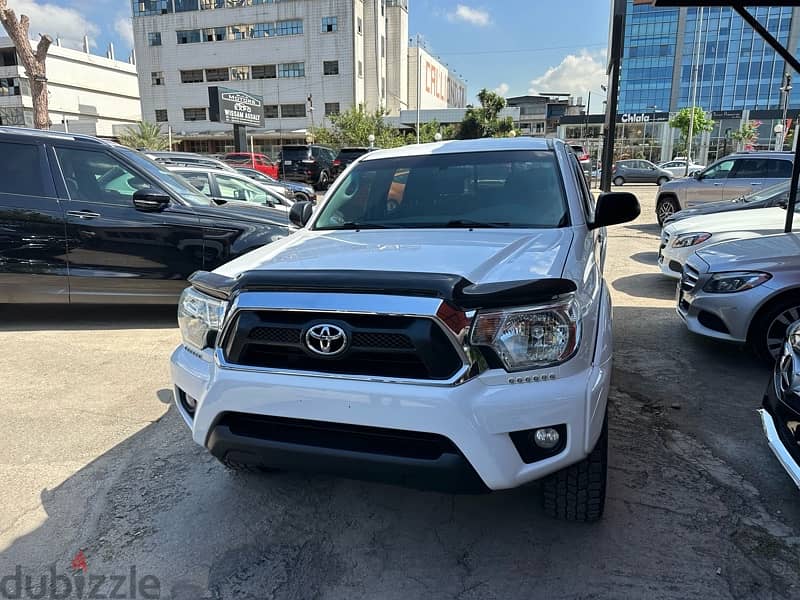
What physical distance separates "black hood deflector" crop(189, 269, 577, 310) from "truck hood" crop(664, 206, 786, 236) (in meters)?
5.35

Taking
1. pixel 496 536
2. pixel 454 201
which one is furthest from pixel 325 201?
pixel 496 536

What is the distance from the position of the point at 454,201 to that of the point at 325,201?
3.16 ft

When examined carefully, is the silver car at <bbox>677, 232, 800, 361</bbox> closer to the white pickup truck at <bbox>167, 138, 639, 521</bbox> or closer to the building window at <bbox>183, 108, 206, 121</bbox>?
the white pickup truck at <bbox>167, 138, 639, 521</bbox>

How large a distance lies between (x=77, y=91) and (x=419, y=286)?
84066mm

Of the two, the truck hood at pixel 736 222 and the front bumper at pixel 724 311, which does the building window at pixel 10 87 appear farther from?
the front bumper at pixel 724 311

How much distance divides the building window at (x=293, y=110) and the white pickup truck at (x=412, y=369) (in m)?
57.7

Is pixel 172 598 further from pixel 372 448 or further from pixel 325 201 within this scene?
pixel 325 201

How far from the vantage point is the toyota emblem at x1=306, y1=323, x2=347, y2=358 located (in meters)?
2.08

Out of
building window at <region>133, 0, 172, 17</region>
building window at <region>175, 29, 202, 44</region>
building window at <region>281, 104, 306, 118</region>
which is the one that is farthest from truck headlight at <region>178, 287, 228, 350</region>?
building window at <region>133, 0, 172, 17</region>

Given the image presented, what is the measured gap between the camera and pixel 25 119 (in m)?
61.3

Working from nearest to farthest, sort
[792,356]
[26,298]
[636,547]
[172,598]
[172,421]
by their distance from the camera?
1. [172,598]
2. [636,547]
3. [792,356]
4. [172,421]
5. [26,298]

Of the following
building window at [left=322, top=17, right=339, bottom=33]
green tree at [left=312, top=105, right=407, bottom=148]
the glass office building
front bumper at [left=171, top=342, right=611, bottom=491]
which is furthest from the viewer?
the glass office building

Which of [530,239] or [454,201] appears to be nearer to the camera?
[530,239]

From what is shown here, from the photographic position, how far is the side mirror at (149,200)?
5488 mm
